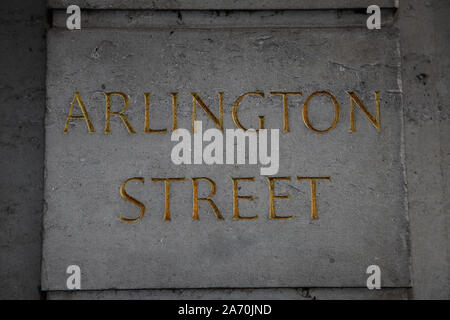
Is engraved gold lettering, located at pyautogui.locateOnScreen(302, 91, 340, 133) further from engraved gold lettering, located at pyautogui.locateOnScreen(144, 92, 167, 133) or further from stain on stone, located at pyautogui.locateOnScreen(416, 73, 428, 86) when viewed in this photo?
engraved gold lettering, located at pyautogui.locateOnScreen(144, 92, 167, 133)

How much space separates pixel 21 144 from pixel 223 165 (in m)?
1.34

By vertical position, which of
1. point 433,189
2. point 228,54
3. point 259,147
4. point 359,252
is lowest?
point 359,252

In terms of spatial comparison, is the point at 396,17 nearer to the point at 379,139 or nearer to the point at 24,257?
the point at 379,139

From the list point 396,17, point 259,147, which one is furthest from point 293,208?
point 396,17

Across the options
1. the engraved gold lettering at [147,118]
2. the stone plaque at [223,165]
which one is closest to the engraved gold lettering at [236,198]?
the stone plaque at [223,165]

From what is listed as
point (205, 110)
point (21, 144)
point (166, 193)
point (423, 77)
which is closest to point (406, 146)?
point (423, 77)

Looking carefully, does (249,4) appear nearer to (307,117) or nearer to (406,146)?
(307,117)

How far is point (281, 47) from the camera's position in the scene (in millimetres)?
2682

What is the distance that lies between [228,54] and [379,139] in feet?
3.56

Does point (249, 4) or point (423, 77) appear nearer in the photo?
point (249, 4)

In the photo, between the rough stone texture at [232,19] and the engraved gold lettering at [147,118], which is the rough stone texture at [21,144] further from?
the engraved gold lettering at [147,118]

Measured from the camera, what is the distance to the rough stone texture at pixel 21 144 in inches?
106

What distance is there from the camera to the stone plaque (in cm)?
254

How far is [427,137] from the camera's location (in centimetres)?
277
